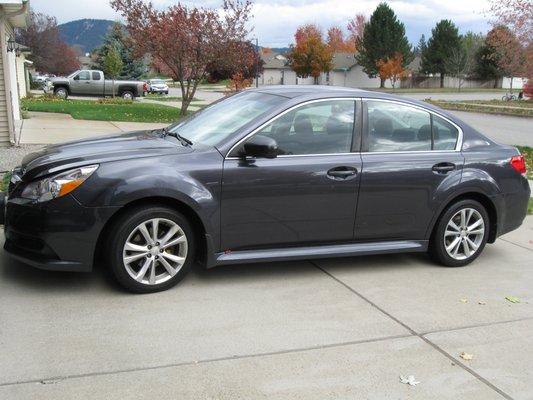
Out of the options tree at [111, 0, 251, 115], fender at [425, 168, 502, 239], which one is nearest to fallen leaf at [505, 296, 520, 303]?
fender at [425, 168, 502, 239]

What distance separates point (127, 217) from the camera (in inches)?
174

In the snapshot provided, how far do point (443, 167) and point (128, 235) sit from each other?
9.58 feet

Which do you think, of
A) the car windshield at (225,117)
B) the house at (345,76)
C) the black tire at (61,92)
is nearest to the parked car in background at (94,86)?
the black tire at (61,92)

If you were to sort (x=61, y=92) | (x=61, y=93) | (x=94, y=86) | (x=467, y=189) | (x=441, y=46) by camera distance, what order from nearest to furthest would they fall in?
1. (x=467, y=189)
2. (x=61, y=93)
3. (x=61, y=92)
4. (x=94, y=86)
5. (x=441, y=46)

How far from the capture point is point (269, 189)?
4773 mm

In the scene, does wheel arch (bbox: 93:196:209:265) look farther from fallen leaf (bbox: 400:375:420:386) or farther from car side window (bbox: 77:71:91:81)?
car side window (bbox: 77:71:91:81)

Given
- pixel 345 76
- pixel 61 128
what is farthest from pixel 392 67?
pixel 61 128

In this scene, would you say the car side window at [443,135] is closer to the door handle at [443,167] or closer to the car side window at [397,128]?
the car side window at [397,128]

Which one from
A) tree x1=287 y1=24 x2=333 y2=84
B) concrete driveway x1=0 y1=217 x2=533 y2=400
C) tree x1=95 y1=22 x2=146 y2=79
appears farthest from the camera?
tree x1=287 y1=24 x2=333 y2=84

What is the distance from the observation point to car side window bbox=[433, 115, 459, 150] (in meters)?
5.55

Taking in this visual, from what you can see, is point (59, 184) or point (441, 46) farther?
point (441, 46)

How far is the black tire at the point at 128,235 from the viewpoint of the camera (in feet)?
14.4

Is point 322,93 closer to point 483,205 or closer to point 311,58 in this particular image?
point 483,205

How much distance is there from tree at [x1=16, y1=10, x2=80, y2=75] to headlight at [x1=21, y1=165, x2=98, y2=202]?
6579 cm
